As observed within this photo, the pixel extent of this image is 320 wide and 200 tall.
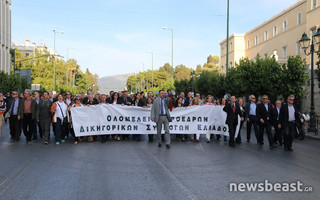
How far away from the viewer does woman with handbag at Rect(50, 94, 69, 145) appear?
38.1 ft

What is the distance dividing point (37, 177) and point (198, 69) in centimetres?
14766

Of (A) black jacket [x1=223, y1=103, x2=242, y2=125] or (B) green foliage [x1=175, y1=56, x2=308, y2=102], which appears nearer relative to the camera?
(A) black jacket [x1=223, y1=103, x2=242, y2=125]

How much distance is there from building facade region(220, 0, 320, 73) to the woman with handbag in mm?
25199

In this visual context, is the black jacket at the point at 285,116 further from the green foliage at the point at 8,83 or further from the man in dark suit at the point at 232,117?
the green foliage at the point at 8,83

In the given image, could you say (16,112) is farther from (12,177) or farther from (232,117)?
(232,117)

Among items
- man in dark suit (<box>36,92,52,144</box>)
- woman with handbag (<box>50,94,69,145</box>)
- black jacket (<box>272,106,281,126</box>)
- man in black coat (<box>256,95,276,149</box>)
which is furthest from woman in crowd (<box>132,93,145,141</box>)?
black jacket (<box>272,106,281,126</box>)

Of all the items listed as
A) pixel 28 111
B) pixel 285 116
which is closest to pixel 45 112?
pixel 28 111

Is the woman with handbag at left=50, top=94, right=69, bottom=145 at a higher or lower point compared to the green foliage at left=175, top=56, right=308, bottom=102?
lower

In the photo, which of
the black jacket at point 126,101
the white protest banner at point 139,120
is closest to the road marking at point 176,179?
the white protest banner at point 139,120

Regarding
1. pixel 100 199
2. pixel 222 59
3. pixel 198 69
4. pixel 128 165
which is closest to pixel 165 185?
pixel 100 199

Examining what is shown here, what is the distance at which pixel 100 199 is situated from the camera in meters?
5.23

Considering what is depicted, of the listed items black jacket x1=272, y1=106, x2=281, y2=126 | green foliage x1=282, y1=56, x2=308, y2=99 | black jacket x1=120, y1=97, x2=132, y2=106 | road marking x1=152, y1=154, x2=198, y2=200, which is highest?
green foliage x1=282, y1=56, x2=308, y2=99

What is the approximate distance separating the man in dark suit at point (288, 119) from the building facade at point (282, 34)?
2447 cm

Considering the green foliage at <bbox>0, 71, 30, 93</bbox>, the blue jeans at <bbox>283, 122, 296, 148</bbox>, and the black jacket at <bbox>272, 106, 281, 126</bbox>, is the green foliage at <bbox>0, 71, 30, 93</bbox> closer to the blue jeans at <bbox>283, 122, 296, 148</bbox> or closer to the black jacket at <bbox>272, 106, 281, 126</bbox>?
the black jacket at <bbox>272, 106, 281, 126</bbox>
